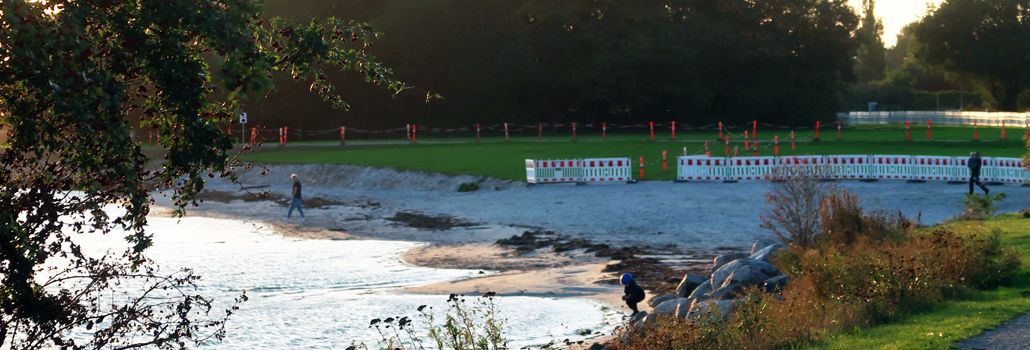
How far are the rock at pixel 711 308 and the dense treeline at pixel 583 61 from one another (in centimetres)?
5299

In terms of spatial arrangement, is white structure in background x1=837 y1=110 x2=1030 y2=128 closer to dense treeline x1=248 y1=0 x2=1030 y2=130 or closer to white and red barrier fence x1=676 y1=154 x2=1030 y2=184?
dense treeline x1=248 y1=0 x2=1030 y2=130

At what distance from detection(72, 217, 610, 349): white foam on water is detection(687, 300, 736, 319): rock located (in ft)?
6.18

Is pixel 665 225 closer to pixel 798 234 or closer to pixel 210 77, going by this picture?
pixel 798 234

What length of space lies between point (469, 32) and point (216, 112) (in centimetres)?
→ 6292

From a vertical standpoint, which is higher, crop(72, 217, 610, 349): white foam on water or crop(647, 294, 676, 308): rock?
crop(647, 294, 676, 308): rock

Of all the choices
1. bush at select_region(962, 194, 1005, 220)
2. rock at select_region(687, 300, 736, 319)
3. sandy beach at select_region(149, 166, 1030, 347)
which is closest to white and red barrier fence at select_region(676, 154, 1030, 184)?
sandy beach at select_region(149, 166, 1030, 347)

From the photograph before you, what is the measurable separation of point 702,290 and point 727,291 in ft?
4.19

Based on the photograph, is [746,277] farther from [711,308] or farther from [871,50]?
[871,50]

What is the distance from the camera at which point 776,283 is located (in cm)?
1595

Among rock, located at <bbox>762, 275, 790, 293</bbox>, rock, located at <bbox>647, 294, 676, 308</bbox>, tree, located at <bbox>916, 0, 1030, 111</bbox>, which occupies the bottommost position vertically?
rock, located at <bbox>647, 294, 676, 308</bbox>

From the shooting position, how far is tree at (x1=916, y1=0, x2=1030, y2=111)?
92.4m

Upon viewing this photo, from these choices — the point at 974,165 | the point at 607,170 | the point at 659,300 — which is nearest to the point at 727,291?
the point at 659,300

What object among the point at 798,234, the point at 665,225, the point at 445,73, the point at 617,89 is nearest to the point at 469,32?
the point at 445,73

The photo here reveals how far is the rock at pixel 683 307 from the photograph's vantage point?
15.3 meters
